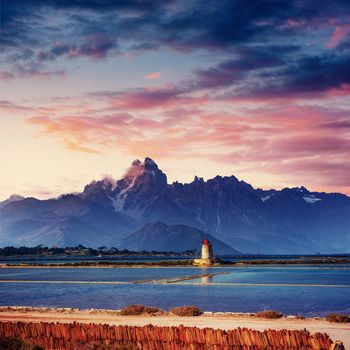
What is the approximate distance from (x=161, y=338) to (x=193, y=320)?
11760 millimetres

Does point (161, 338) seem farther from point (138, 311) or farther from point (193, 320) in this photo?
point (138, 311)

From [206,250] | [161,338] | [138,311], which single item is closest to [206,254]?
[206,250]

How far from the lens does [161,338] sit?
31469 mm

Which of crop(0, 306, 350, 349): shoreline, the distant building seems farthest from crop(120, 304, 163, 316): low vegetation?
the distant building

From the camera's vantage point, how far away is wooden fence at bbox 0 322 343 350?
30078mm

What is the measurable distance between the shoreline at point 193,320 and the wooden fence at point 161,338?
607 centimetres

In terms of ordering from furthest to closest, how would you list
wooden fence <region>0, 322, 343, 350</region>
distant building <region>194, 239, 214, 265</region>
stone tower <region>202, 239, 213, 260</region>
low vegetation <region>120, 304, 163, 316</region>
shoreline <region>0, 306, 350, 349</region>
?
distant building <region>194, 239, 214, 265</region> → stone tower <region>202, 239, 213, 260</region> → low vegetation <region>120, 304, 163, 316</region> → shoreline <region>0, 306, 350, 349</region> → wooden fence <region>0, 322, 343, 350</region>

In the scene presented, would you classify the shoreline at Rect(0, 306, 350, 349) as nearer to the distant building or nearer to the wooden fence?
the wooden fence

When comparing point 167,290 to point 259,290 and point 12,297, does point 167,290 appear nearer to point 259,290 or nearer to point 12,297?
point 259,290

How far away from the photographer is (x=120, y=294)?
74.2m

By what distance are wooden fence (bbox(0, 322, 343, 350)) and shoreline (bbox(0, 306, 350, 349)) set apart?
6.07m

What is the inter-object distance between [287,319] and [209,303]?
18.2 m

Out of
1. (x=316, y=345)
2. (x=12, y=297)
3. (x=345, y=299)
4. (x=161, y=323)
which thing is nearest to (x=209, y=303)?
(x=345, y=299)

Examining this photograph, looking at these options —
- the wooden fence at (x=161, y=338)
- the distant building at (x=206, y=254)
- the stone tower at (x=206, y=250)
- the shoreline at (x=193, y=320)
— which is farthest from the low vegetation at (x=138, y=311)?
the distant building at (x=206, y=254)
